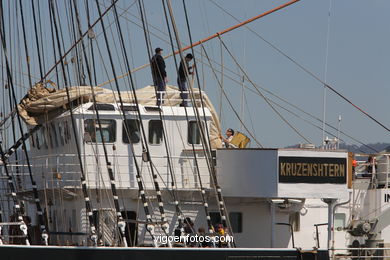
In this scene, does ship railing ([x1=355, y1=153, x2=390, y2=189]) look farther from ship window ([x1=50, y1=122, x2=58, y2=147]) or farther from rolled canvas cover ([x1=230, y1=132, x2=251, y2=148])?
ship window ([x1=50, y1=122, x2=58, y2=147])

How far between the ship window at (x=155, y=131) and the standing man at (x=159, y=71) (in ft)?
5.17

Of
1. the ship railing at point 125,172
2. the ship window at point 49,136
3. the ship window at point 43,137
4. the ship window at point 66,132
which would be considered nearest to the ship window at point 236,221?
the ship railing at point 125,172

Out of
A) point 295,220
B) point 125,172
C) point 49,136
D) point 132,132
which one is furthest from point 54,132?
point 295,220

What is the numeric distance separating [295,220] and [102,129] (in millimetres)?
6761

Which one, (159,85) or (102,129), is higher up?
(159,85)

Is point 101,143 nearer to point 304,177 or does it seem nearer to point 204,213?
point 204,213

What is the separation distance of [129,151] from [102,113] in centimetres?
147

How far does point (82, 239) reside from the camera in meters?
30.5


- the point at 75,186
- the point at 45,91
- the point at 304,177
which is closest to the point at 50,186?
the point at 75,186

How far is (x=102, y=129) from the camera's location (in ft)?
102

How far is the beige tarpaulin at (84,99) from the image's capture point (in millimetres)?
32344

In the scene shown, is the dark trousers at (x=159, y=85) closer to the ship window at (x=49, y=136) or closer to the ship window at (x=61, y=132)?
the ship window at (x=61, y=132)

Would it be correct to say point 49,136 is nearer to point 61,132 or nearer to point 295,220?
point 61,132

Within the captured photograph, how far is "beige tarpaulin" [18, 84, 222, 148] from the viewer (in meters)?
32.3
